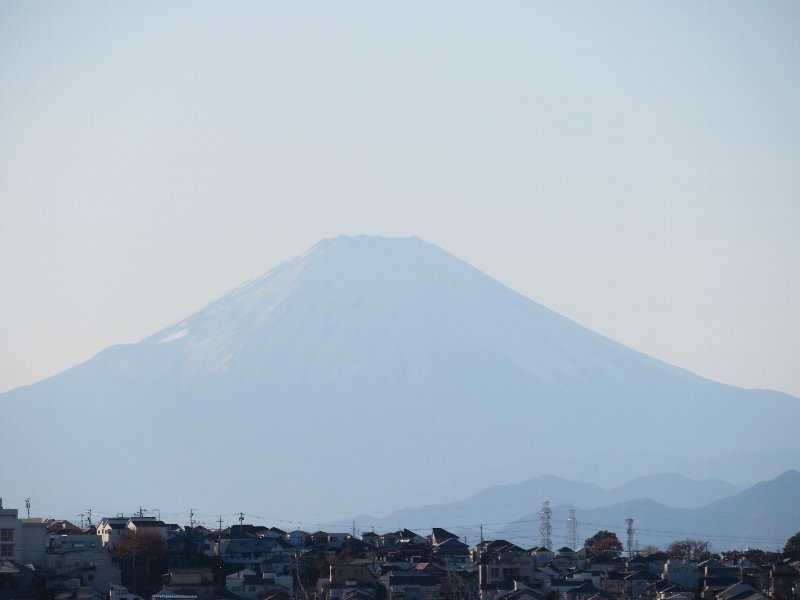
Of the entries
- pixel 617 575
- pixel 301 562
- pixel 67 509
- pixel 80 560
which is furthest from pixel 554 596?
pixel 67 509

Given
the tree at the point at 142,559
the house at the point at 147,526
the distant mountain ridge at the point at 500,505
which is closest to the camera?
the tree at the point at 142,559

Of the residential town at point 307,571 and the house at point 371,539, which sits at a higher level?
the house at point 371,539

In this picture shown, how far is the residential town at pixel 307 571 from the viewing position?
47.3 metres

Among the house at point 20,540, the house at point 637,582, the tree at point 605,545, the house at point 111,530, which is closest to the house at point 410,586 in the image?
the house at point 637,582

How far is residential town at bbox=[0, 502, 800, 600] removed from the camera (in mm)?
47312

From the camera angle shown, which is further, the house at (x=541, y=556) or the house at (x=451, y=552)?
the house at (x=541, y=556)

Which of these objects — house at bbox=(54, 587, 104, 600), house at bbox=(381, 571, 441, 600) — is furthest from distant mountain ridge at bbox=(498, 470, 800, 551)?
house at bbox=(54, 587, 104, 600)

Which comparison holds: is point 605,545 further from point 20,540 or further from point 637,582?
point 20,540

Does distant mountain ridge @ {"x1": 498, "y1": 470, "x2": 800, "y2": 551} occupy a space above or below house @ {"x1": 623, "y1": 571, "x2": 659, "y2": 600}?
above

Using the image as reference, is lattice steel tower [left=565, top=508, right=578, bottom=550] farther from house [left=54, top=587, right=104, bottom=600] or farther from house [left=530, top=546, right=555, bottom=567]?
house [left=54, top=587, right=104, bottom=600]

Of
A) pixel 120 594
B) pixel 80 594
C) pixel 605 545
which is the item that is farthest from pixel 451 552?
pixel 80 594

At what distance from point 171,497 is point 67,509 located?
14.9 metres

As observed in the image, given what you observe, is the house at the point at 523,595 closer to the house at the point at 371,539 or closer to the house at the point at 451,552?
the house at the point at 451,552

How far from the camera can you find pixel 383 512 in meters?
199
